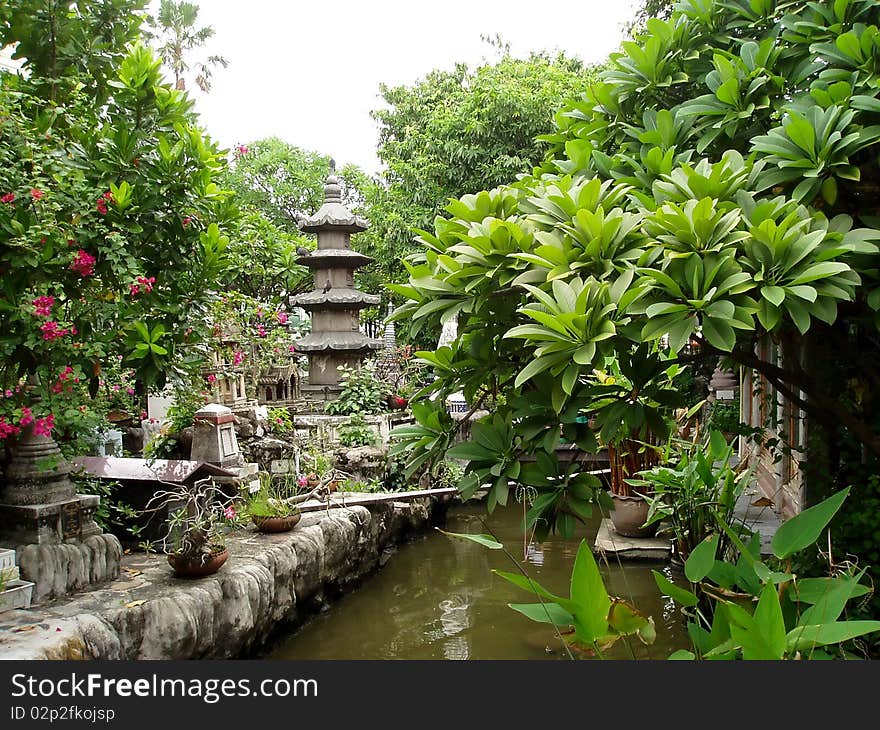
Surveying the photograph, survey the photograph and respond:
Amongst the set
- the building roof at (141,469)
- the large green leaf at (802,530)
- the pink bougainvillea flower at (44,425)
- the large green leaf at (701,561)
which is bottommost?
the building roof at (141,469)

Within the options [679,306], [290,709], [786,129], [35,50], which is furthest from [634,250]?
[35,50]

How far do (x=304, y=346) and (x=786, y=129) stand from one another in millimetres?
10825

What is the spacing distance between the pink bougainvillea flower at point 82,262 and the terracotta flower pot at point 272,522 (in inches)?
113

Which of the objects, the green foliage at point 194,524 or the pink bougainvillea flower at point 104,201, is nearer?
the pink bougainvillea flower at point 104,201

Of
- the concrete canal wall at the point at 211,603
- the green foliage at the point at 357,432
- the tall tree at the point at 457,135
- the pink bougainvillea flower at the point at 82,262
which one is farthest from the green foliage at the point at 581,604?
the tall tree at the point at 457,135

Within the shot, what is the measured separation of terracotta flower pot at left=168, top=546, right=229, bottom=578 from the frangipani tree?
11.4 ft

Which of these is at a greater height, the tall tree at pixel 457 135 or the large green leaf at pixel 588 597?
the tall tree at pixel 457 135

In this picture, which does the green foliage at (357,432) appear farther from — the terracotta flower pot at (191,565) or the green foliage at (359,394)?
the terracotta flower pot at (191,565)

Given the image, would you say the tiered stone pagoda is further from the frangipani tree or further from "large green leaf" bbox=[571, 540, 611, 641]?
"large green leaf" bbox=[571, 540, 611, 641]

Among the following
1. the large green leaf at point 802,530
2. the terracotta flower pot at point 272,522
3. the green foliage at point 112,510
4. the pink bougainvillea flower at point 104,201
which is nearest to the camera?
the large green leaf at point 802,530

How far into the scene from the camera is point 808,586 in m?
1.89

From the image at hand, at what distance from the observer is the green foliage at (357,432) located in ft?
34.6

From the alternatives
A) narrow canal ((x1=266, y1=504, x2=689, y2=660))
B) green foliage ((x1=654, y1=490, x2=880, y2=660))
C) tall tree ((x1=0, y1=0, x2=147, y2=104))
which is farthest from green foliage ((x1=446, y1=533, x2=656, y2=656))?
tall tree ((x1=0, y1=0, x2=147, y2=104))

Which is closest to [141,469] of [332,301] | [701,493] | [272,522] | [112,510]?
[112,510]
